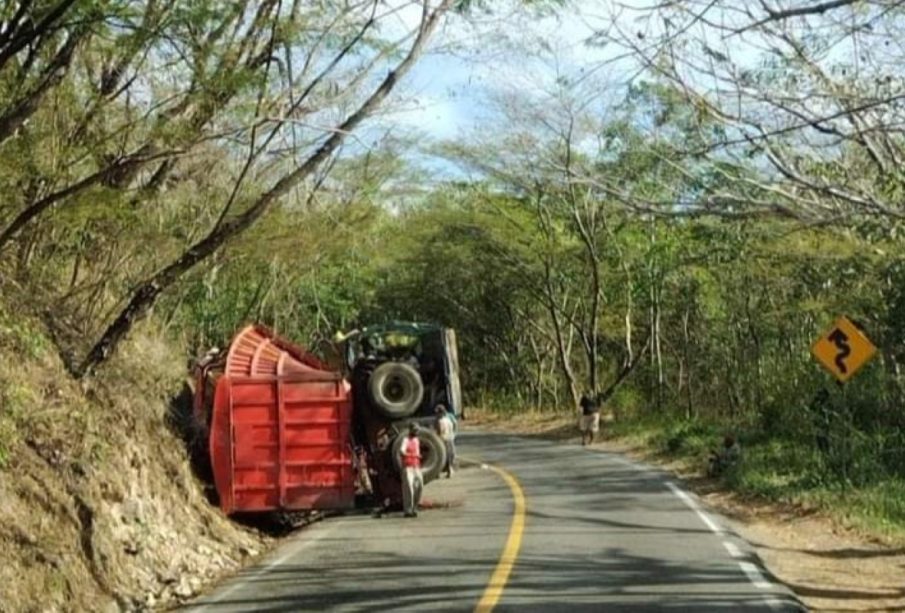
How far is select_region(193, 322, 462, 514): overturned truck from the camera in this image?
17969 mm

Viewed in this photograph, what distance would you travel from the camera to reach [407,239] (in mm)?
53812

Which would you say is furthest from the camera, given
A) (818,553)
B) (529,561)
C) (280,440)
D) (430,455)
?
(430,455)

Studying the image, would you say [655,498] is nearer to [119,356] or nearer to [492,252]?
[119,356]

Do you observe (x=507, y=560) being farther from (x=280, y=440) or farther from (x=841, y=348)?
(x=841, y=348)

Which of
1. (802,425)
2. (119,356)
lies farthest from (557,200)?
(119,356)

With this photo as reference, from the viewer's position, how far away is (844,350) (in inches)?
738

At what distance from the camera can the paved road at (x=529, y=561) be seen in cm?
1124

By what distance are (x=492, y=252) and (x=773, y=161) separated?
3954 centimetres

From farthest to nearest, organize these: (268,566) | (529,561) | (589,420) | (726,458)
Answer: (589,420)
(726,458)
(268,566)
(529,561)

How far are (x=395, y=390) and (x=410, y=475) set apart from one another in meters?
1.67

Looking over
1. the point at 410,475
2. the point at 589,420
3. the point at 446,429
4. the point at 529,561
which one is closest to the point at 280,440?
the point at 410,475

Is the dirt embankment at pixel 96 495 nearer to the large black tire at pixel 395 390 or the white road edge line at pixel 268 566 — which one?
the white road edge line at pixel 268 566

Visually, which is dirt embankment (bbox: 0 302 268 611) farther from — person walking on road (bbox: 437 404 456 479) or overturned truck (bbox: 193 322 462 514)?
person walking on road (bbox: 437 404 456 479)

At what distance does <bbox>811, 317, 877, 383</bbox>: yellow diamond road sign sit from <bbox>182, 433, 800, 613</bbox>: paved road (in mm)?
2885
